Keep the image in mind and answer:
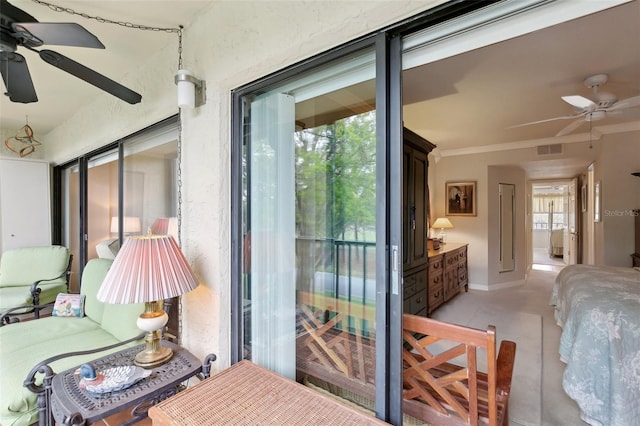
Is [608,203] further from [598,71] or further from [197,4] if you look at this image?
[197,4]

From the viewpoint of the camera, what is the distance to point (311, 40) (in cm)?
128

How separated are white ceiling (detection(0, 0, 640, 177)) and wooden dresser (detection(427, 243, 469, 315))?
1.70 metres

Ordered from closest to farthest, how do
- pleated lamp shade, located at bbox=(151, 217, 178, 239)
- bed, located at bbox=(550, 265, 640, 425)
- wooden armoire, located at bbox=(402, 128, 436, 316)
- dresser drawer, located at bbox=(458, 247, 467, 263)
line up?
bed, located at bbox=(550, 265, 640, 425), pleated lamp shade, located at bbox=(151, 217, 178, 239), wooden armoire, located at bbox=(402, 128, 436, 316), dresser drawer, located at bbox=(458, 247, 467, 263)

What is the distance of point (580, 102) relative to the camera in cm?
251

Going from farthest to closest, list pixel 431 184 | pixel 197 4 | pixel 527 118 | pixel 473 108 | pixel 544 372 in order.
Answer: pixel 431 184 < pixel 527 118 < pixel 473 108 < pixel 544 372 < pixel 197 4

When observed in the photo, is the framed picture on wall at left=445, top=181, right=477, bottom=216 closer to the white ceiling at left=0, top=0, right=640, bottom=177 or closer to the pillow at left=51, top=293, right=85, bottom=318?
the white ceiling at left=0, top=0, right=640, bottom=177

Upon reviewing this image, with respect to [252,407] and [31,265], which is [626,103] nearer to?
[252,407]

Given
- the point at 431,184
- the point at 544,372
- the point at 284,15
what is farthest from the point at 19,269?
the point at 431,184

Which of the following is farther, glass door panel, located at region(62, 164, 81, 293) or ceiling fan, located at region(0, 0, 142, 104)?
glass door panel, located at region(62, 164, 81, 293)

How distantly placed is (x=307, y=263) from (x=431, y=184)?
14.6ft

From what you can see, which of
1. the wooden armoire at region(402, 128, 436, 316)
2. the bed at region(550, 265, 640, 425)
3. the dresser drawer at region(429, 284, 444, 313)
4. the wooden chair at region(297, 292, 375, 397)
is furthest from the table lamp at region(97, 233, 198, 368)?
the dresser drawer at region(429, 284, 444, 313)

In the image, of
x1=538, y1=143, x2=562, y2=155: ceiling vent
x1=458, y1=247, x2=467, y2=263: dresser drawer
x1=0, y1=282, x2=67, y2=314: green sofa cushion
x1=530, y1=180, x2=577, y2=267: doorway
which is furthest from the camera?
x1=530, y1=180, x2=577, y2=267: doorway

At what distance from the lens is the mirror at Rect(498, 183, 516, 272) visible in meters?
5.33

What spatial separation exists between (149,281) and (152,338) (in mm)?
379
